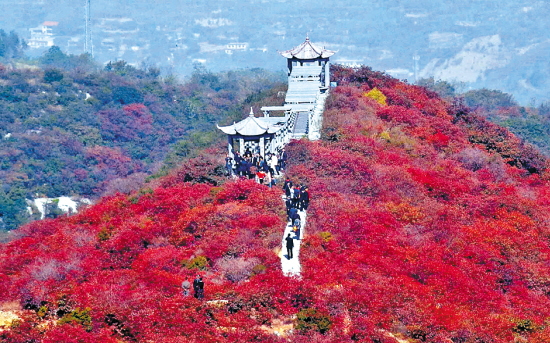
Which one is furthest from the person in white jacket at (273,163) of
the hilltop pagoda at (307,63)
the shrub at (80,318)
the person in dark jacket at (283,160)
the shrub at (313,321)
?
the hilltop pagoda at (307,63)

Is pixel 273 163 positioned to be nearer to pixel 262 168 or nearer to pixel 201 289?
pixel 262 168

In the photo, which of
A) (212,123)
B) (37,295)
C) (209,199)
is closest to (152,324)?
(37,295)

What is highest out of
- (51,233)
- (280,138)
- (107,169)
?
(280,138)

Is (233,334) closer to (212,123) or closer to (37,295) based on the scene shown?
(37,295)

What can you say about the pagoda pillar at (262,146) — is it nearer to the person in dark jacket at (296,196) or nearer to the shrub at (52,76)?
the person in dark jacket at (296,196)

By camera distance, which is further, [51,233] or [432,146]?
[432,146]

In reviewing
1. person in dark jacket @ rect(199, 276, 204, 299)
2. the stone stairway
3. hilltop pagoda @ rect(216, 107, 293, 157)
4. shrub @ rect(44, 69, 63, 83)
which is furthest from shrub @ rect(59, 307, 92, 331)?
shrub @ rect(44, 69, 63, 83)
